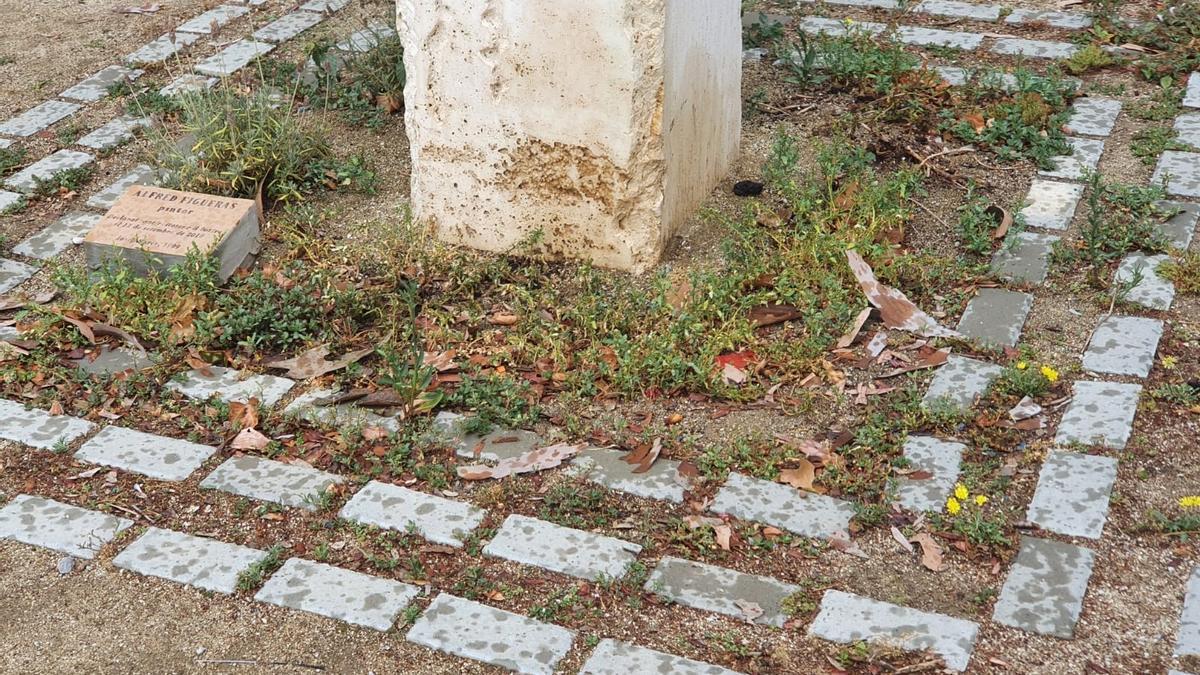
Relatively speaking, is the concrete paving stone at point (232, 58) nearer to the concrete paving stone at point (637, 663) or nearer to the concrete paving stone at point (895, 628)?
the concrete paving stone at point (637, 663)

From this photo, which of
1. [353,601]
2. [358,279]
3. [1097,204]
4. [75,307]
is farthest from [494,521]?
[1097,204]

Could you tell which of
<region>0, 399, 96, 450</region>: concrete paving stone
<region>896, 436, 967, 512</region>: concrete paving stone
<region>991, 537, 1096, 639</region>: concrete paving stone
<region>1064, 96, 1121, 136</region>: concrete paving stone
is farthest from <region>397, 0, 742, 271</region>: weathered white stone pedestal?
<region>991, 537, 1096, 639</region>: concrete paving stone

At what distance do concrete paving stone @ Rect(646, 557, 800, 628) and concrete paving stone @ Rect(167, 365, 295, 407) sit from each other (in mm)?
1547

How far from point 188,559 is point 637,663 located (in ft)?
4.35

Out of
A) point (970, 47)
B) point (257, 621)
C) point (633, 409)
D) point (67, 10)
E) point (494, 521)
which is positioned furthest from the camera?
point (67, 10)

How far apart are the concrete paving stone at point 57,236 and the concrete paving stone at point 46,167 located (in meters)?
0.34

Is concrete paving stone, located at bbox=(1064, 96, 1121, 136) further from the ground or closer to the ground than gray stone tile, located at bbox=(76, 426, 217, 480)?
further from the ground

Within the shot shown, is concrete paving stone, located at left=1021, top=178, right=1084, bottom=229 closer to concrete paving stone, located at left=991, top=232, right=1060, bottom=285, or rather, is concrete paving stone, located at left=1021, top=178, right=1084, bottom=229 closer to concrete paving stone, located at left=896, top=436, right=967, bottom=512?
concrete paving stone, located at left=991, top=232, right=1060, bottom=285

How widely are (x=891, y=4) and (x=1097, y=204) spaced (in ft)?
8.14

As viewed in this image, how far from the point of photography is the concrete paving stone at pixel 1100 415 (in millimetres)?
3959

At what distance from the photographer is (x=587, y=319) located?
15.1 ft

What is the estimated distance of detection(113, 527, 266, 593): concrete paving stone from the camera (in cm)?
365

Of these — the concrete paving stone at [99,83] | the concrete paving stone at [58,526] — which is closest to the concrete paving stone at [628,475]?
the concrete paving stone at [58,526]

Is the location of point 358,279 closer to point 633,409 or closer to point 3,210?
point 633,409
